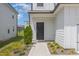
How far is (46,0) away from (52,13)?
7746mm

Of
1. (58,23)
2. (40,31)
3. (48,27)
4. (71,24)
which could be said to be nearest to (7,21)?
(40,31)

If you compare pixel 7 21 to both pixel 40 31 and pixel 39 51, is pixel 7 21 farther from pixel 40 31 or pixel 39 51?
pixel 39 51

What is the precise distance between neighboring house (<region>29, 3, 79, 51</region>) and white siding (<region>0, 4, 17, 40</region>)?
1.97 m

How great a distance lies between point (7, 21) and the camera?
A: 16.9m

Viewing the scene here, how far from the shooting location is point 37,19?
55.2ft

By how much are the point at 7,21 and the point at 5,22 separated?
1.45ft

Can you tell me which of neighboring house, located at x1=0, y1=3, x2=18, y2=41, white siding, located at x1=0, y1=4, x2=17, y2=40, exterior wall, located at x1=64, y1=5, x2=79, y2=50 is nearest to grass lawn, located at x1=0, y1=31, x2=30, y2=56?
neighboring house, located at x1=0, y1=3, x2=18, y2=41

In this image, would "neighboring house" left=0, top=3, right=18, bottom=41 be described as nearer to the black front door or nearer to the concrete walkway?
the black front door

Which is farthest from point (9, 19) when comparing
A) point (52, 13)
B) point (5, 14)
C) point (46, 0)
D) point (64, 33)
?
point (46, 0)

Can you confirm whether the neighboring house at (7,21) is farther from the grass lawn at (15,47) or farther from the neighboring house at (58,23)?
the neighboring house at (58,23)

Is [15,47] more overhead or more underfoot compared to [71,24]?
more underfoot

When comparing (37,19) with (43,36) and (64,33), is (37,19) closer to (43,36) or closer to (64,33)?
(43,36)

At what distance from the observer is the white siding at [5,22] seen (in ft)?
51.7

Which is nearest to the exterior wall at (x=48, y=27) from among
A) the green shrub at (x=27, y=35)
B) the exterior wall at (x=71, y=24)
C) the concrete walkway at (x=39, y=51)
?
the green shrub at (x=27, y=35)
